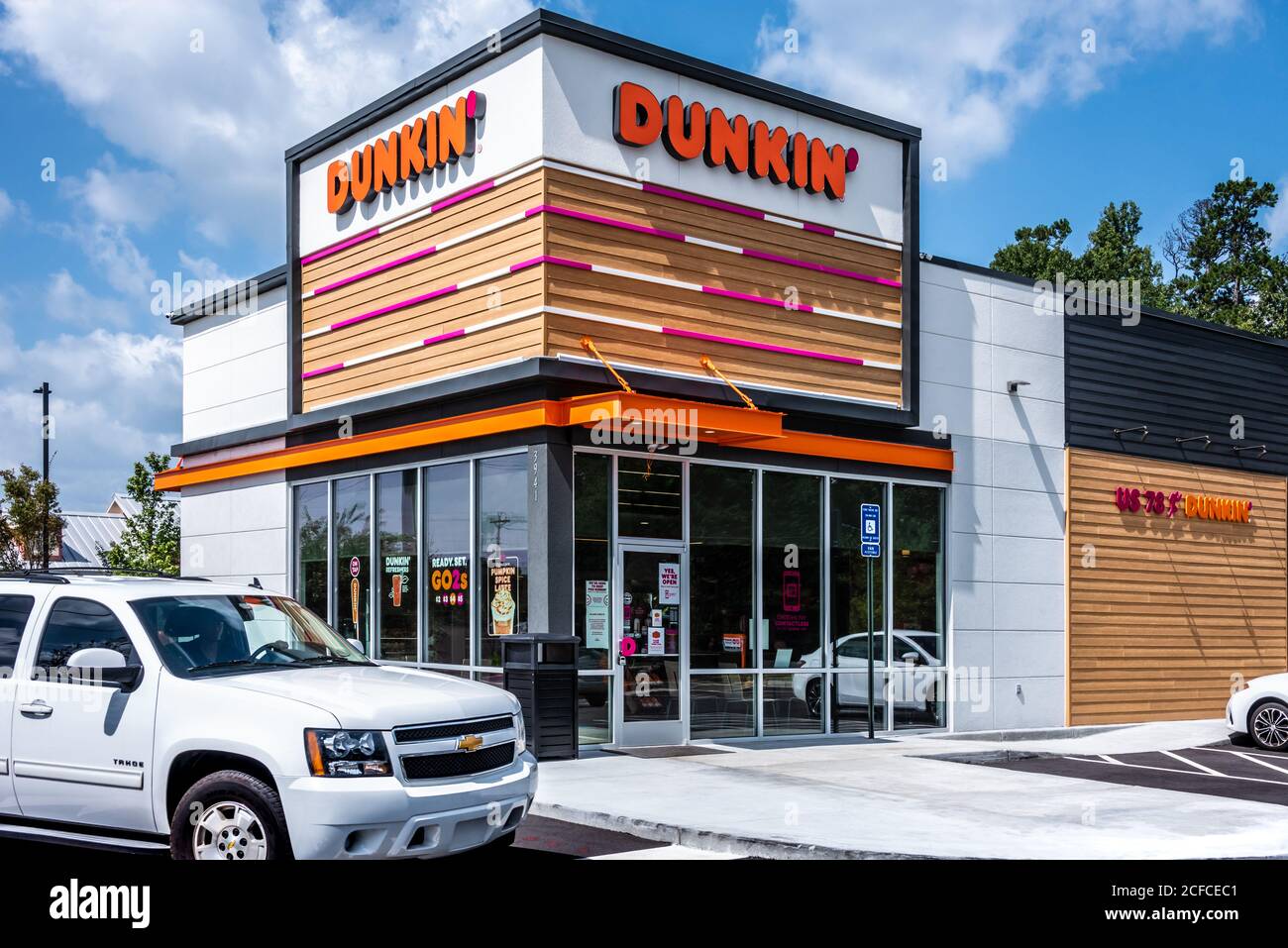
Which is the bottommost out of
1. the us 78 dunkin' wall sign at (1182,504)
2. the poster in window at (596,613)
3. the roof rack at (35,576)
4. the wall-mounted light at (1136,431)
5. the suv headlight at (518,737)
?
the suv headlight at (518,737)

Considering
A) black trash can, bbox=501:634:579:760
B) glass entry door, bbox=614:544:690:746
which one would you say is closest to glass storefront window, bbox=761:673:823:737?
glass entry door, bbox=614:544:690:746

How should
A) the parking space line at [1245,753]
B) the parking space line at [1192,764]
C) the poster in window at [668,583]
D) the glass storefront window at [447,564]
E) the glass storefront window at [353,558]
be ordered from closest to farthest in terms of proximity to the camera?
the parking space line at [1192,764]
the poster in window at [668,583]
the glass storefront window at [447,564]
the parking space line at [1245,753]
the glass storefront window at [353,558]

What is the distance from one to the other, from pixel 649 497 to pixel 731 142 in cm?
451

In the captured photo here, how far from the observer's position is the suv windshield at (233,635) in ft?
26.2

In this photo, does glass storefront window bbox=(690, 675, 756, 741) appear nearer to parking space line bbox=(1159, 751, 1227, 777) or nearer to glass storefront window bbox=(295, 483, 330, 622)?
parking space line bbox=(1159, 751, 1227, 777)

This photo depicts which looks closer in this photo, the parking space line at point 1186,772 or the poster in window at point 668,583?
the parking space line at point 1186,772

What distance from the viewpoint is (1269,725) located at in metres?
17.9

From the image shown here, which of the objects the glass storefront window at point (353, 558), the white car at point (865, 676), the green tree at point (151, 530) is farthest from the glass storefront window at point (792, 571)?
the green tree at point (151, 530)

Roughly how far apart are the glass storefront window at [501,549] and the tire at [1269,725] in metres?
10.1

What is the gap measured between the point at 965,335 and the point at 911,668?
4796mm

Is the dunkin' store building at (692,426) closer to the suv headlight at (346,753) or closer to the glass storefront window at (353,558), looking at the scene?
the glass storefront window at (353,558)

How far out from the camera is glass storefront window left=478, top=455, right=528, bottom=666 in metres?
15.3

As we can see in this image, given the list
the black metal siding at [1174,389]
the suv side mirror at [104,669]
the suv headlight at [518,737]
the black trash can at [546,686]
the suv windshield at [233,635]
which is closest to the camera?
the suv side mirror at [104,669]

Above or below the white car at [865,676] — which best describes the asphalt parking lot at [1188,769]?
below
